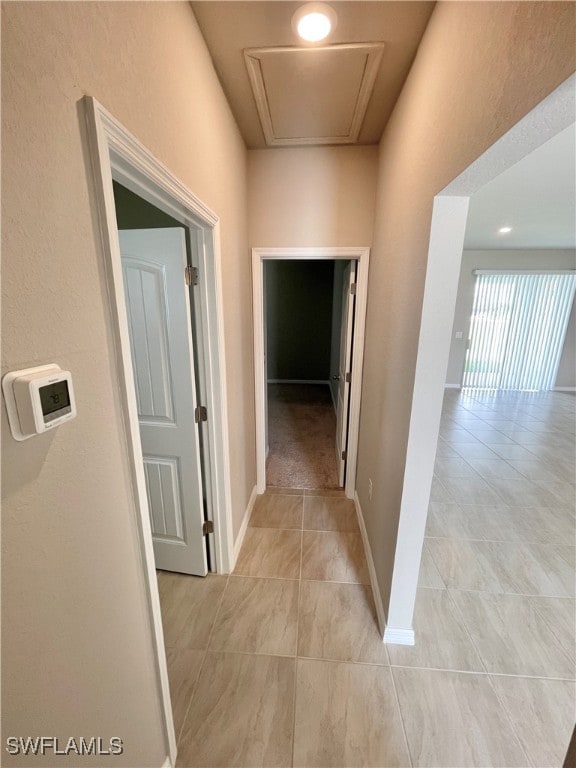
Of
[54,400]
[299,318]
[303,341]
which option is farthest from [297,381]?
[54,400]

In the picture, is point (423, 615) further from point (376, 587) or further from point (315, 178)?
point (315, 178)

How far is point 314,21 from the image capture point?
1.09m

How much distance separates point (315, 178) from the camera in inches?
81.7

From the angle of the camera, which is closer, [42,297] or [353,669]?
[42,297]

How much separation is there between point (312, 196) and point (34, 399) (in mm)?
2200

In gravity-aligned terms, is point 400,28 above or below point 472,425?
above

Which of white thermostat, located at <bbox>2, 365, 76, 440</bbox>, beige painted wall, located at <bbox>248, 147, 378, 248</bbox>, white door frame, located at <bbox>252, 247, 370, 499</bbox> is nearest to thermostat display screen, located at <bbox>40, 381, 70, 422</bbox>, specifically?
white thermostat, located at <bbox>2, 365, 76, 440</bbox>

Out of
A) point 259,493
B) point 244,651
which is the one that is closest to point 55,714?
point 244,651

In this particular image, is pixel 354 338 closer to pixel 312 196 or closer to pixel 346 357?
pixel 346 357

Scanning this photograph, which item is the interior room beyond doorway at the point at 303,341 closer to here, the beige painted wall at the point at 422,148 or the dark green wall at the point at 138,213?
the beige painted wall at the point at 422,148

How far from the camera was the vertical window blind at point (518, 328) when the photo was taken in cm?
572

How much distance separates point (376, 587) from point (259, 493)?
129 centimetres

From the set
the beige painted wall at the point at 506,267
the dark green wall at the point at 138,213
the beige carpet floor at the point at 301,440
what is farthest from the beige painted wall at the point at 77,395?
the beige painted wall at the point at 506,267

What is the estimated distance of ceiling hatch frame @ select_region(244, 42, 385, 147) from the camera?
1.24m
